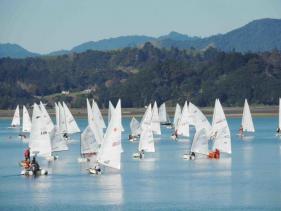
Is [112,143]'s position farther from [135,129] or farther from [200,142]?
[135,129]

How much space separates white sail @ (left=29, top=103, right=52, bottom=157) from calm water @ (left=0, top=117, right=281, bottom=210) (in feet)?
5.14

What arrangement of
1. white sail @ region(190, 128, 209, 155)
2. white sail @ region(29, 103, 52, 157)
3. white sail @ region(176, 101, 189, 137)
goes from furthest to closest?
1. white sail @ region(176, 101, 189, 137)
2. white sail @ region(190, 128, 209, 155)
3. white sail @ region(29, 103, 52, 157)

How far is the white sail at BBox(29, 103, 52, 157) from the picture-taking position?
77875 millimetres

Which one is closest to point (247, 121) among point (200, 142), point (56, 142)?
point (56, 142)

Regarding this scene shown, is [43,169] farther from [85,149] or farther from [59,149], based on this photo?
[59,149]

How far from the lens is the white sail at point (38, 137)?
77.9m

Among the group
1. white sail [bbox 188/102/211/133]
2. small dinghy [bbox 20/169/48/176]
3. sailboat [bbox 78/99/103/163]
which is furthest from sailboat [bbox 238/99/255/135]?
small dinghy [bbox 20/169/48/176]

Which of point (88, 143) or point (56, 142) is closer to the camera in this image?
point (88, 143)

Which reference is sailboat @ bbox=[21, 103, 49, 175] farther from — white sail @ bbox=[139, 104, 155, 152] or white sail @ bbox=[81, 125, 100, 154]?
white sail @ bbox=[139, 104, 155, 152]

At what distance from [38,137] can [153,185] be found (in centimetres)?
1577

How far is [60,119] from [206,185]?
47043 mm

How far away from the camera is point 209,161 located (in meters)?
80.8

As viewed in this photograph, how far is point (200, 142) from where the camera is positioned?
81250mm

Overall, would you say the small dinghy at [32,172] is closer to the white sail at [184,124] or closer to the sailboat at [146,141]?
the sailboat at [146,141]
